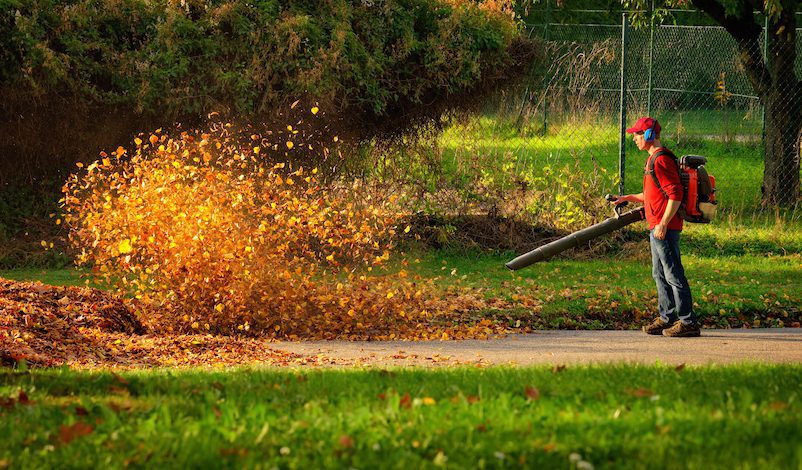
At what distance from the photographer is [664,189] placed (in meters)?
8.67

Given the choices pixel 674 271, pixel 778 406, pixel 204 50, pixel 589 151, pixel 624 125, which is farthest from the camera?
pixel 589 151

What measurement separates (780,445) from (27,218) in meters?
10.3

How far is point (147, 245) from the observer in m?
9.36

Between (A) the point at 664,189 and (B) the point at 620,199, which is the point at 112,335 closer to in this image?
(B) the point at 620,199

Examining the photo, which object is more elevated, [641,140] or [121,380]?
[641,140]

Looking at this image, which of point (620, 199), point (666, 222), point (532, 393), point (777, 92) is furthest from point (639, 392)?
point (777, 92)

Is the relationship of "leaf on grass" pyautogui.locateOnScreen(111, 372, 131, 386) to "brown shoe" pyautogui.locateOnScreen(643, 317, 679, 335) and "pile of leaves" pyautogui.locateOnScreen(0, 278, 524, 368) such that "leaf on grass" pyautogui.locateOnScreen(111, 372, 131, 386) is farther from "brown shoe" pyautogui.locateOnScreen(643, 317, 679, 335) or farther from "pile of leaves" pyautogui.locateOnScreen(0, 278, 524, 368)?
"brown shoe" pyautogui.locateOnScreen(643, 317, 679, 335)

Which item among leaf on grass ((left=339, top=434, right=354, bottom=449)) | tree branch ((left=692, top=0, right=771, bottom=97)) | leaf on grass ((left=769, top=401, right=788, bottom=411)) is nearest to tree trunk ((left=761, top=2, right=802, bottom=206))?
tree branch ((left=692, top=0, right=771, bottom=97))

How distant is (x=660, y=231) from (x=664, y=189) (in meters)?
0.32

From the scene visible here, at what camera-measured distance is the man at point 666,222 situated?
341 inches

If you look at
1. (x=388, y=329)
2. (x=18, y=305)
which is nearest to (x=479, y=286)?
(x=388, y=329)

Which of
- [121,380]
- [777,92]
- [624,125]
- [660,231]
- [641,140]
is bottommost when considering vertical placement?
[121,380]

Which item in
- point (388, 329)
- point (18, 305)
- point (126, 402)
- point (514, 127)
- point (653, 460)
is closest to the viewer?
point (653, 460)

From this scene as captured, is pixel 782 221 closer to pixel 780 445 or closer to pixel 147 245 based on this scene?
pixel 147 245
